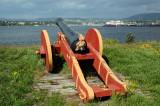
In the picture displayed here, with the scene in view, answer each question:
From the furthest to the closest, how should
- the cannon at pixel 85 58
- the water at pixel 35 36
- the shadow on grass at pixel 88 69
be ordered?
the water at pixel 35 36, the shadow on grass at pixel 88 69, the cannon at pixel 85 58

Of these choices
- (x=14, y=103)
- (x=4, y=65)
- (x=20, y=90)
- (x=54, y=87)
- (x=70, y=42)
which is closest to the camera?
(x=14, y=103)

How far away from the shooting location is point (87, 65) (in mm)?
5422

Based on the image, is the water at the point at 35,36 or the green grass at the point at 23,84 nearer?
the green grass at the point at 23,84

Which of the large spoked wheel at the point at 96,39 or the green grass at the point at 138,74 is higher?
the large spoked wheel at the point at 96,39

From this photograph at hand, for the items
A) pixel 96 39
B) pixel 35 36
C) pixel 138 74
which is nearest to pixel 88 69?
pixel 96 39

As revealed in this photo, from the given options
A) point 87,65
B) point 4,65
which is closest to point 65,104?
point 87,65

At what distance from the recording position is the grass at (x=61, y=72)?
10.2ft

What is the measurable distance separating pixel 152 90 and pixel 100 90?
4.47 ft

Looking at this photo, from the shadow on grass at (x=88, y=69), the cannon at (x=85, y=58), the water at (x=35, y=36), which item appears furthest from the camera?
the water at (x=35, y=36)

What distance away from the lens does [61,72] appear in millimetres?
5000

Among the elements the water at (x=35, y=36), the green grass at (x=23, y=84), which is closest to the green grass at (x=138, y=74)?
the green grass at (x=23, y=84)

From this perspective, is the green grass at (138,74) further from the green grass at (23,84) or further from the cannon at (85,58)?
the green grass at (23,84)

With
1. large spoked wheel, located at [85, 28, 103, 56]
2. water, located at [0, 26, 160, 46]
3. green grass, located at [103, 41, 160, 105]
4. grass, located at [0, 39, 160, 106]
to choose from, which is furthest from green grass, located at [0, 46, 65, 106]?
water, located at [0, 26, 160, 46]

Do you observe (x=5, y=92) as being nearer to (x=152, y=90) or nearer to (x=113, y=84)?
(x=113, y=84)
